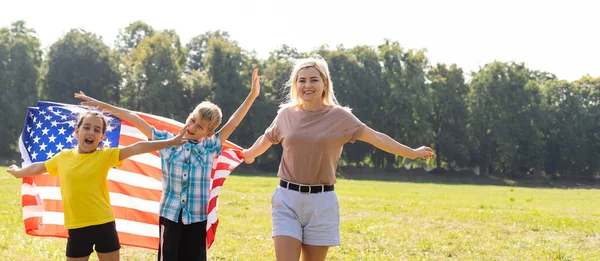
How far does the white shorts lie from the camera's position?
231 inches

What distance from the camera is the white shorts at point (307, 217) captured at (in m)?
5.87

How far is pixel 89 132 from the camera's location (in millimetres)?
6367

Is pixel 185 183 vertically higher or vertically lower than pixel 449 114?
lower

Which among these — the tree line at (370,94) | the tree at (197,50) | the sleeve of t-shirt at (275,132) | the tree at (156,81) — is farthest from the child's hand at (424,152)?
the tree at (197,50)

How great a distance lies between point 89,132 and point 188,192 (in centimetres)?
115

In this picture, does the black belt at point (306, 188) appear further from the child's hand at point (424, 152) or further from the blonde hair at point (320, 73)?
the child's hand at point (424, 152)

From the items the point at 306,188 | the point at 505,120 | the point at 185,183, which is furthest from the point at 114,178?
the point at 505,120

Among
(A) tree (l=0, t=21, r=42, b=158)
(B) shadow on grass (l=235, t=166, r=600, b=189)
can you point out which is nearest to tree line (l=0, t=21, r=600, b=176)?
(A) tree (l=0, t=21, r=42, b=158)

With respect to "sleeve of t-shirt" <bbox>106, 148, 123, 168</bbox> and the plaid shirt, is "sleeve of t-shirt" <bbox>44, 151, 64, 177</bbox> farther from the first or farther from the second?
the plaid shirt

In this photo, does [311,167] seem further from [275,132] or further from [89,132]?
[89,132]

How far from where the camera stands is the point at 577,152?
223 feet

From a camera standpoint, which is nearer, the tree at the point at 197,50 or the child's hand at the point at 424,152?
the child's hand at the point at 424,152

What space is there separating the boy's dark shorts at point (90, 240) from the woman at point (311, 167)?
1.69 metres

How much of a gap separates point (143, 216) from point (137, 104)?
59596mm
